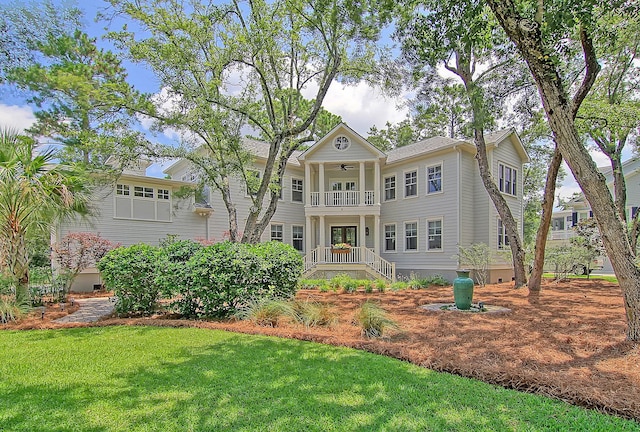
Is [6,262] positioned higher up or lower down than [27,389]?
higher up

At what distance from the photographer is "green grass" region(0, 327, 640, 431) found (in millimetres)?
3184

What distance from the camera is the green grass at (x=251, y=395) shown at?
10.4 ft

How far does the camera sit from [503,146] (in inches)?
703

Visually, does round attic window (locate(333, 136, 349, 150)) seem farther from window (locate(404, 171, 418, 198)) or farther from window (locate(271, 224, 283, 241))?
window (locate(271, 224, 283, 241))

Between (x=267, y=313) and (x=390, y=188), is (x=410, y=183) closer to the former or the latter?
(x=390, y=188)

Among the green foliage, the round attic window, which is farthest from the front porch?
the round attic window

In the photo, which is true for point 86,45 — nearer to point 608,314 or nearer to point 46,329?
point 46,329

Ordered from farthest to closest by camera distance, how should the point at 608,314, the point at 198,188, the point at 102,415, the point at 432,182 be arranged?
the point at 432,182 → the point at 198,188 → the point at 608,314 → the point at 102,415

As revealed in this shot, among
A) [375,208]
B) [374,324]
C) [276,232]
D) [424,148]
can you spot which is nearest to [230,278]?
[374,324]

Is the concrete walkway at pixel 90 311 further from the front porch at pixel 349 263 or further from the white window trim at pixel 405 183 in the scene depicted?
the white window trim at pixel 405 183

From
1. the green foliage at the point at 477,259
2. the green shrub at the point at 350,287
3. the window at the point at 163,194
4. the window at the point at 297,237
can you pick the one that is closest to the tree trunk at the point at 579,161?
the green shrub at the point at 350,287

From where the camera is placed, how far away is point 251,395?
3.78 metres

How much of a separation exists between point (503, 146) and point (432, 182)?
13.4ft

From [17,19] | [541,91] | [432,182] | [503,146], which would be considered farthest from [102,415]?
[503,146]
